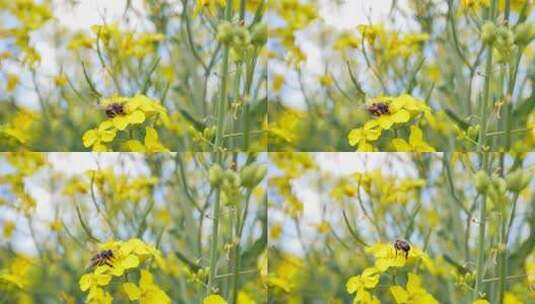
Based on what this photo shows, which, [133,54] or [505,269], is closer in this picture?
[505,269]

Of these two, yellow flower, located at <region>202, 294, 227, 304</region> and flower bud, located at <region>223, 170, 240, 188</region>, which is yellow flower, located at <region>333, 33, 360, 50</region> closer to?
flower bud, located at <region>223, 170, 240, 188</region>

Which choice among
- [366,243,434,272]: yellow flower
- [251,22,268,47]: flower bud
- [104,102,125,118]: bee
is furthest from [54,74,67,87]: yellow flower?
[366,243,434,272]: yellow flower

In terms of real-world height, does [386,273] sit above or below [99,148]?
below

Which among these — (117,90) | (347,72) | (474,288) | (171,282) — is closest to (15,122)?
(117,90)

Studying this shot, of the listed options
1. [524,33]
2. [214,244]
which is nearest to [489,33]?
[524,33]

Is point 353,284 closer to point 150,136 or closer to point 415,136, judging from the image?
point 415,136

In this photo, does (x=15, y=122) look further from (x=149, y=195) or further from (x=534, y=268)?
(x=534, y=268)
